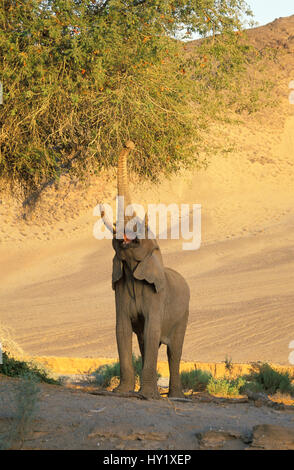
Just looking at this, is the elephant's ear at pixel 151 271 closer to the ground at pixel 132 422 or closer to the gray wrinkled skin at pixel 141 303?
the gray wrinkled skin at pixel 141 303

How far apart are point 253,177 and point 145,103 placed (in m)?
42.4

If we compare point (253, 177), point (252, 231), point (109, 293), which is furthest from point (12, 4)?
point (253, 177)

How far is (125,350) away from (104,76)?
4.13 metres

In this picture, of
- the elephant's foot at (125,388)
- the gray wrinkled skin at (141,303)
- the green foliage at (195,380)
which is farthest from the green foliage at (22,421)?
the green foliage at (195,380)

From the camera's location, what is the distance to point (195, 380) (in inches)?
509

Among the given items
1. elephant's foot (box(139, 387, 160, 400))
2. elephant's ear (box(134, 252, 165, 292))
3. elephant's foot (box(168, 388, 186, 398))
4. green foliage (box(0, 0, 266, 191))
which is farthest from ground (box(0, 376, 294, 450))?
green foliage (box(0, 0, 266, 191))

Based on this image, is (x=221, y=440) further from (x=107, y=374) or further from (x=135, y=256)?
(x=107, y=374)

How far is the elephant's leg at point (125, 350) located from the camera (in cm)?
884

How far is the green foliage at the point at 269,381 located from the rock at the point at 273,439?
705 cm

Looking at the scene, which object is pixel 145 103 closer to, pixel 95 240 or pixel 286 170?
pixel 95 240

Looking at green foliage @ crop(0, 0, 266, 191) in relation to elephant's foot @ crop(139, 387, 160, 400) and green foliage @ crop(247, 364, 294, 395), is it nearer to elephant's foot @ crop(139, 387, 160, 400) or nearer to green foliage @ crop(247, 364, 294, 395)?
elephant's foot @ crop(139, 387, 160, 400)

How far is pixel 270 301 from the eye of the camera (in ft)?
95.8

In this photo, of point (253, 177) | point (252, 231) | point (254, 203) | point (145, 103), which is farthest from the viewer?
point (253, 177)

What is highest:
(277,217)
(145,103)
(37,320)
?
(145,103)
